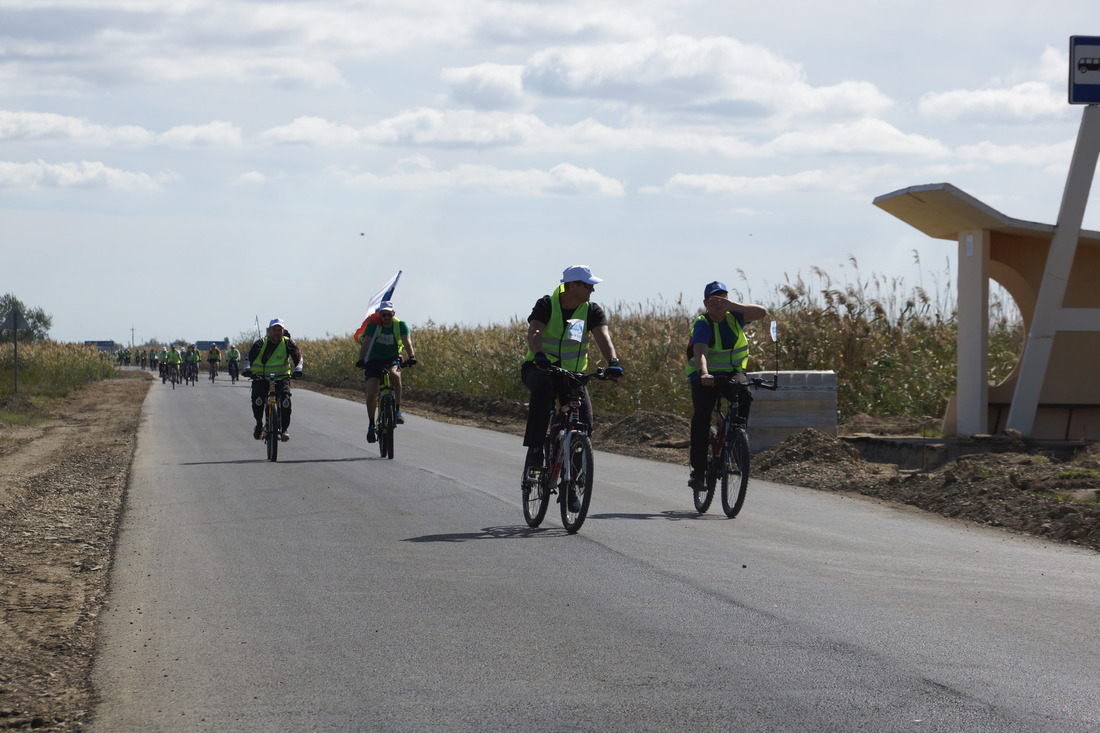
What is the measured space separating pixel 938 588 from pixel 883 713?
9.82 ft

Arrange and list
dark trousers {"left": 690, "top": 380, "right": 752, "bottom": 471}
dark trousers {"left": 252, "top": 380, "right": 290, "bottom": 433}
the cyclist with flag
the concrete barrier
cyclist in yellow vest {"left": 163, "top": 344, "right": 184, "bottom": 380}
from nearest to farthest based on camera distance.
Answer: dark trousers {"left": 690, "top": 380, "right": 752, "bottom": 471} → the cyclist with flag → the concrete barrier → dark trousers {"left": 252, "top": 380, "right": 290, "bottom": 433} → cyclist in yellow vest {"left": 163, "top": 344, "right": 184, "bottom": 380}

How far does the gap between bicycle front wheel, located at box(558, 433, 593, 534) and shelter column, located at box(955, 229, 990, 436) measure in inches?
354

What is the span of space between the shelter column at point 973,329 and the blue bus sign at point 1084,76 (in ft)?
6.68

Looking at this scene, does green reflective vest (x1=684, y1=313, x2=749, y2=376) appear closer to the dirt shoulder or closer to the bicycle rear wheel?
the dirt shoulder

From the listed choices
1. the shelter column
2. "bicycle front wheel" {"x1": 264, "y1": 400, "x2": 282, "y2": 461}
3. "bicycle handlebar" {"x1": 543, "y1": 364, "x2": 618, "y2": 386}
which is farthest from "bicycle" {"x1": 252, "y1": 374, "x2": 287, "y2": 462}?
the shelter column

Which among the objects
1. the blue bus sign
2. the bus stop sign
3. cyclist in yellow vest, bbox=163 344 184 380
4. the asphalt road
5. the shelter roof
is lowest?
the asphalt road

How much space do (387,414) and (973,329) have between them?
7.81 m

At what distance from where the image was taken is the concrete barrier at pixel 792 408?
17484 millimetres

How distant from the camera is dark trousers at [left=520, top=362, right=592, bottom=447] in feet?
33.1

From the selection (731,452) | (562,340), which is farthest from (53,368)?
(562,340)

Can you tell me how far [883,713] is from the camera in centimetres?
515

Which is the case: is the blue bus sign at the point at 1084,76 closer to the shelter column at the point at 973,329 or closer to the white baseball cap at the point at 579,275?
the shelter column at the point at 973,329

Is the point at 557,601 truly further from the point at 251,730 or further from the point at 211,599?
the point at 251,730

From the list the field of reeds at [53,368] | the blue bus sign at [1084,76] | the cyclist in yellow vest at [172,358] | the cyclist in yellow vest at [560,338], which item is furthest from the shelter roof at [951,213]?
the cyclist in yellow vest at [172,358]
